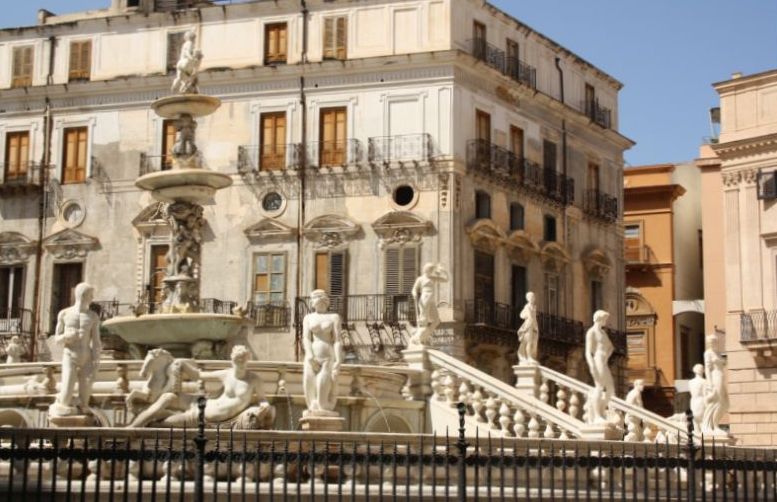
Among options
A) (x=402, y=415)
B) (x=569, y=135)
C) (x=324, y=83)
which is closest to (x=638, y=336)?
(x=569, y=135)

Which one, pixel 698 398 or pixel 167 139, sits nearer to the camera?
pixel 698 398

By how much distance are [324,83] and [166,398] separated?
71.8ft

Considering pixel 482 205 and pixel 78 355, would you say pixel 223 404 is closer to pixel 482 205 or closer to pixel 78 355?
pixel 78 355

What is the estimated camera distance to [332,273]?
39.2 m

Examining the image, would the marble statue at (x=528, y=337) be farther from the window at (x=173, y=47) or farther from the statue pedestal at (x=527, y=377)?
the window at (x=173, y=47)

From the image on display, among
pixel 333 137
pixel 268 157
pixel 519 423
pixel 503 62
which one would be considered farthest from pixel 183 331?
pixel 503 62

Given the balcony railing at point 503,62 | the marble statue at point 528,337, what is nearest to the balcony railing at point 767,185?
the balcony railing at point 503,62

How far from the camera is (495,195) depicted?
4050 cm

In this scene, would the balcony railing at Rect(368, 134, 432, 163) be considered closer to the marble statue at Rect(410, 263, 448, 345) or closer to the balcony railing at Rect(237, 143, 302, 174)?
the balcony railing at Rect(237, 143, 302, 174)

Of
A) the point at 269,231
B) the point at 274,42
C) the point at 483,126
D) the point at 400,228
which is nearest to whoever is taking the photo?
the point at 400,228

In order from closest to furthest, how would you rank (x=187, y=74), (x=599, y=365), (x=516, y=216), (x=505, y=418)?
(x=599, y=365)
(x=505, y=418)
(x=187, y=74)
(x=516, y=216)

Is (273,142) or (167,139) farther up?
(167,139)

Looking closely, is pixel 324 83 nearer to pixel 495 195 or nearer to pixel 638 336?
pixel 495 195

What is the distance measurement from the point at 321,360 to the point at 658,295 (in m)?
35.0
